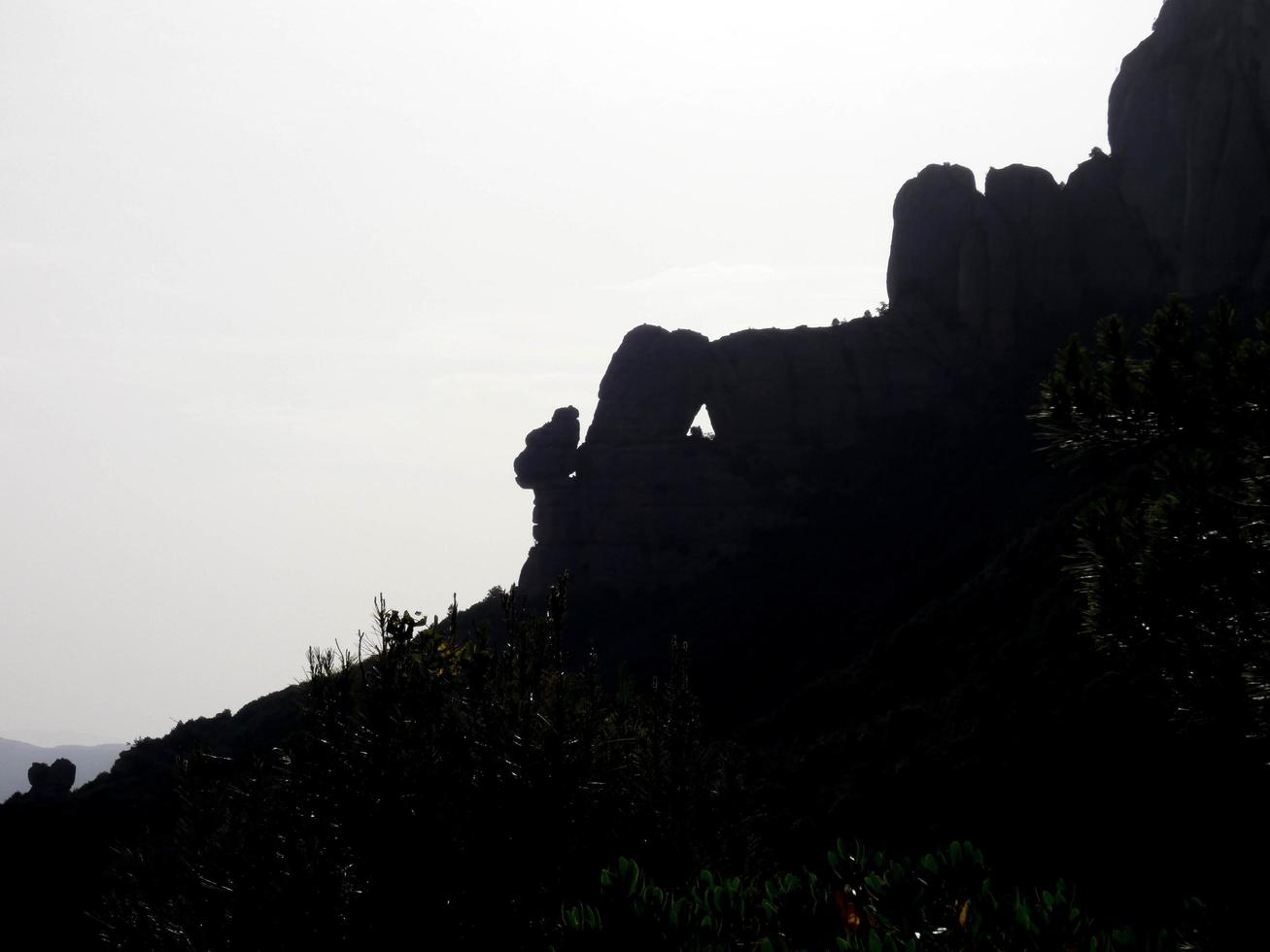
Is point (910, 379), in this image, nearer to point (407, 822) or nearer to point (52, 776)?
point (52, 776)

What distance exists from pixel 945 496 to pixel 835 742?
33.6 m

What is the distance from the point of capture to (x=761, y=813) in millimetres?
20734

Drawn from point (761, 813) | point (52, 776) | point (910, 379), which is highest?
point (910, 379)

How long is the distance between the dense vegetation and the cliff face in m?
37.8

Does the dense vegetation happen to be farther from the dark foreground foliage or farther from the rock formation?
the rock formation

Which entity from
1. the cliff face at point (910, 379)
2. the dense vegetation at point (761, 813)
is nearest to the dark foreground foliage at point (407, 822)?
the dense vegetation at point (761, 813)

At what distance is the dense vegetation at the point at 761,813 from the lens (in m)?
8.56

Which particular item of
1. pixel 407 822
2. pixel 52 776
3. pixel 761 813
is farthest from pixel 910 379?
pixel 407 822

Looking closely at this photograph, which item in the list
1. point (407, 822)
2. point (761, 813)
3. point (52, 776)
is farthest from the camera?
point (52, 776)

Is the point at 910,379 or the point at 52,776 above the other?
the point at 910,379

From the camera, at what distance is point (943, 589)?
49906mm

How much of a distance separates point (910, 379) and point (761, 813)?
49362 mm

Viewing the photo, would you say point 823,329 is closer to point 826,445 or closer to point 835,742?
point 826,445

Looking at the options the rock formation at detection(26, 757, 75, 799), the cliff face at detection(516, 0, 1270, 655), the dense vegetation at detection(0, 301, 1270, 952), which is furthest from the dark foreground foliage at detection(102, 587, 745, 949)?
the cliff face at detection(516, 0, 1270, 655)
